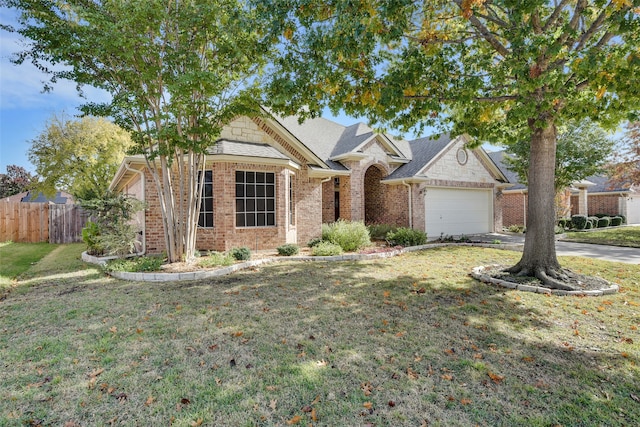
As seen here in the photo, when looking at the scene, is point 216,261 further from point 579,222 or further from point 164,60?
point 579,222

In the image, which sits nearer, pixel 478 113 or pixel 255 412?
pixel 255 412

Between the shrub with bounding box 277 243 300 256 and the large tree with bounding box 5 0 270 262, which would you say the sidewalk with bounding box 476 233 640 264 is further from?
the large tree with bounding box 5 0 270 262

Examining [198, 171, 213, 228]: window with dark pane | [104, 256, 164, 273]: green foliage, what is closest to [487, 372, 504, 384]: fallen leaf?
[104, 256, 164, 273]: green foliage

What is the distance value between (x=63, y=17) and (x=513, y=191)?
24286mm

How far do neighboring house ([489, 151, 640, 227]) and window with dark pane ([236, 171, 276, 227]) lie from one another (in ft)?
56.4

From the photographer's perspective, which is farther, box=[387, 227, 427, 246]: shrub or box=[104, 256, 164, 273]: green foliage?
box=[387, 227, 427, 246]: shrub

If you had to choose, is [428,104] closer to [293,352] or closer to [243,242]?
[293,352]

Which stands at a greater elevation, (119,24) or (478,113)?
(119,24)

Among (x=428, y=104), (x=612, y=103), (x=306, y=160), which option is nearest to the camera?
(x=612, y=103)

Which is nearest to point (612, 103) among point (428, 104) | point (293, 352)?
point (428, 104)

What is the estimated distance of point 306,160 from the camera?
12852 mm

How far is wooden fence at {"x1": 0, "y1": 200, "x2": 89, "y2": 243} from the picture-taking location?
613 inches

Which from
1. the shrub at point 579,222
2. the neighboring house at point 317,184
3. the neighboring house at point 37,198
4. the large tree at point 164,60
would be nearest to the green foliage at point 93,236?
the neighboring house at point 317,184

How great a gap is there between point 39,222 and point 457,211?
2227 cm
